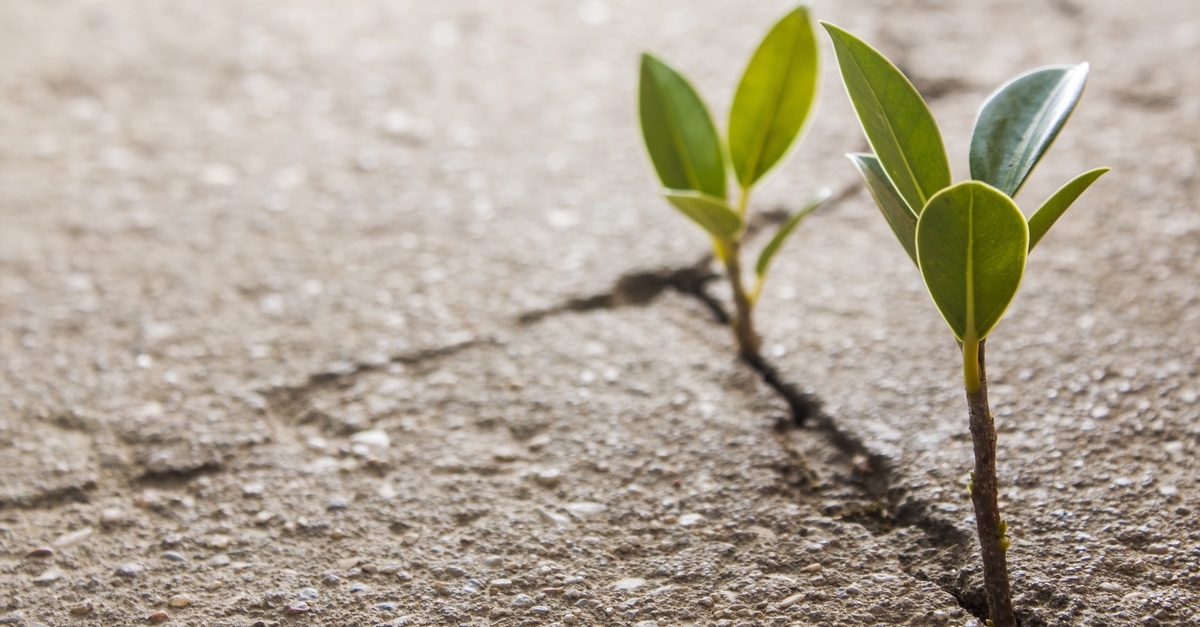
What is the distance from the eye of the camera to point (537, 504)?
1.17m

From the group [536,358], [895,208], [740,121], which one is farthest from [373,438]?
[895,208]

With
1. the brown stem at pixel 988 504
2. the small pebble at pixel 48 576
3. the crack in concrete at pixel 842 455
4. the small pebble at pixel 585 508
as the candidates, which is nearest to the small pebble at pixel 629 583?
Result: the small pebble at pixel 585 508

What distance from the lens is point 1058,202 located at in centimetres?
79

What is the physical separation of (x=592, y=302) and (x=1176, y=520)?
864 millimetres

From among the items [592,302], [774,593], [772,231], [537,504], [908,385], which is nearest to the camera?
[774,593]

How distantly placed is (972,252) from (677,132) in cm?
54

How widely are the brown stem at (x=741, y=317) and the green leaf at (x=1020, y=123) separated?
43cm

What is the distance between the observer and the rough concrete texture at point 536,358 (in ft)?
3.46

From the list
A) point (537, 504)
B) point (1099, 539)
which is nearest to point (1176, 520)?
point (1099, 539)

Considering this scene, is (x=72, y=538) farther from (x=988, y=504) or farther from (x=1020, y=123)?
(x=1020, y=123)

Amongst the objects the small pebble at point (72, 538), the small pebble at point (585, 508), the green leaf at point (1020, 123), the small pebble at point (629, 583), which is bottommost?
the small pebble at point (72, 538)

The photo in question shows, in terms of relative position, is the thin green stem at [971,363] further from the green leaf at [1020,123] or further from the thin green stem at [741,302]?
the thin green stem at [741,302]

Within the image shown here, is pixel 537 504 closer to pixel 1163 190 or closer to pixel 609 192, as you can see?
pixel 609 192

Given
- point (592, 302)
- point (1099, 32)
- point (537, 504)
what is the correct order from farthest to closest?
1. point (1099, 32)
2. point (592, 302)
3. point (537, 504)
